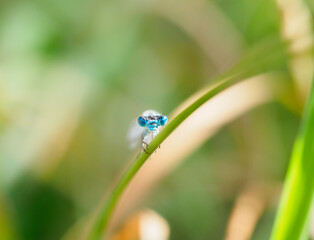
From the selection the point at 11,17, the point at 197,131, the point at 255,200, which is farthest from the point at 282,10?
the point at 11,17

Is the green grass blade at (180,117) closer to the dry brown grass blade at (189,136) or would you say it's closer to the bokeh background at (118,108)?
the dry brown grass blade at (189,136)

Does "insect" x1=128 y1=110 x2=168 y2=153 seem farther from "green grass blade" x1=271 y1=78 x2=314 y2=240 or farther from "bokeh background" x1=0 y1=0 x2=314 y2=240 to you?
"bokeh background" x1=0 y1=0 x2=314 y2=240

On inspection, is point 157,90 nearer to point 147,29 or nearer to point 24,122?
point 147,29

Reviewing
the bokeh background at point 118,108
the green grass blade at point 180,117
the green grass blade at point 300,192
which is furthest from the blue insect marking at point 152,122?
the bokeh background at point 118,108

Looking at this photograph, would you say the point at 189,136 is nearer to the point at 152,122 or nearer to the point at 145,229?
the point at 145,229

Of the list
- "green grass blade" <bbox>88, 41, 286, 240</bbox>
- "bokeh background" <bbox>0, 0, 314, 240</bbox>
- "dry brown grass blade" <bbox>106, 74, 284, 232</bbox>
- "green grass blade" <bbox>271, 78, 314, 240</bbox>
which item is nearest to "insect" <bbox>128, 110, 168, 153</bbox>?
"green grass blade" <bbox>88, 41, 286, 240</bbox>
